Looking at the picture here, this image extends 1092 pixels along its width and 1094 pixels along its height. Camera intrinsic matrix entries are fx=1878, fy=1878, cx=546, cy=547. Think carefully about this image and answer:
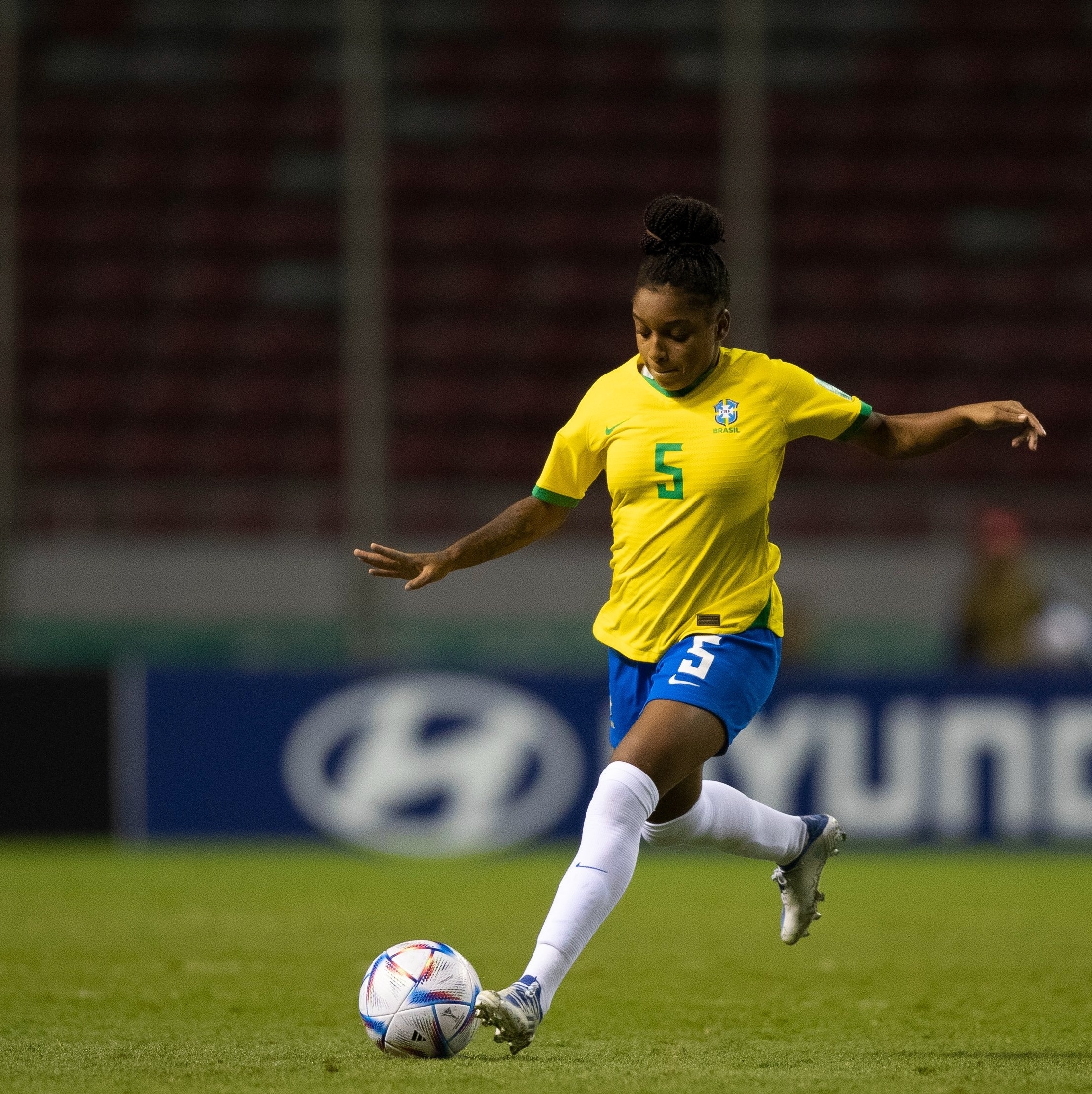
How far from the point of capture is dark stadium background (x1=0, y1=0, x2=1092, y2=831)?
18156mm

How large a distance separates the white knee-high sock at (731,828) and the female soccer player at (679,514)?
0.05 meters

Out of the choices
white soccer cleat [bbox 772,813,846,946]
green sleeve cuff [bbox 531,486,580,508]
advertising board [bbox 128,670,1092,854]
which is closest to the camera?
green sleeve cuff [bbox 531,486,580,508]

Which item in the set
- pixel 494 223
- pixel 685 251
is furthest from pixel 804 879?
pixel 494 223

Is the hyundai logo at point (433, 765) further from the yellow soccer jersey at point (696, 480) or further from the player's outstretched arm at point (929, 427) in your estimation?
the player's outstretched arm at point (929, 427)

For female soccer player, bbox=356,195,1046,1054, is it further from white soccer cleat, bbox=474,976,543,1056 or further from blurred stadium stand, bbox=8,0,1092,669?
blurred stadium stand, bbox=8,0,1092,669

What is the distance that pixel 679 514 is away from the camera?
17.0 feet

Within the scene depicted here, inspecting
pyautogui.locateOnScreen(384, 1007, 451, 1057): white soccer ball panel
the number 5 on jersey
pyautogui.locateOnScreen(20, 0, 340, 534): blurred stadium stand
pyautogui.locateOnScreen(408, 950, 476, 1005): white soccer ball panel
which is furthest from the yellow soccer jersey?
pyautogui.locateOnScreen(20, 0, 340, 534): blurred stadium stand

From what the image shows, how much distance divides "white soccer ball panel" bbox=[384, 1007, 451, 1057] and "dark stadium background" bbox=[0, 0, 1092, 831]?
10273mm

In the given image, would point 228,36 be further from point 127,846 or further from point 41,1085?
point 41,1085

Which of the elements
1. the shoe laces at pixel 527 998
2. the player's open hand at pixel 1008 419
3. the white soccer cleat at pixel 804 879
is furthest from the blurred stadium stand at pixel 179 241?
the shoe laces at pixel 527 998

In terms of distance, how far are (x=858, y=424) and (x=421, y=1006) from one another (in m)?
2.02

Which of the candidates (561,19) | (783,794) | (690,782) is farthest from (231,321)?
(690,782)

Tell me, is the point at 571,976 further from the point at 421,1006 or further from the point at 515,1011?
the point at 515,1011

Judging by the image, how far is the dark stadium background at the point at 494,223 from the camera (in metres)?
18.2
